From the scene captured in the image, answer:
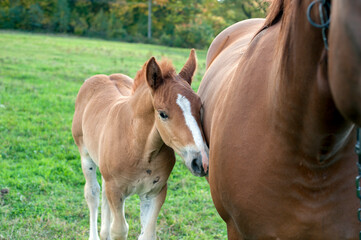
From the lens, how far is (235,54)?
299 cm

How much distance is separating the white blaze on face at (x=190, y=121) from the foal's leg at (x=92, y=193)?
5.64 feet

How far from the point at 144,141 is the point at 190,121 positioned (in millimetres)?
635

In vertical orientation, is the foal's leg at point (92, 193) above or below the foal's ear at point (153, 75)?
below

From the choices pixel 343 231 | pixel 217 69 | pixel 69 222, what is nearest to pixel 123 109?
pixel 217 69

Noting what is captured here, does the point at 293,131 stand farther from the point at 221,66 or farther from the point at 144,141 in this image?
the point at 144,141

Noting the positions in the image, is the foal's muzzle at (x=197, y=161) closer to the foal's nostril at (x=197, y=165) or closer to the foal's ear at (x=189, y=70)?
the foal's nostril at (x=197, y=165)

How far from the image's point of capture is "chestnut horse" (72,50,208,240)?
2.72 metres

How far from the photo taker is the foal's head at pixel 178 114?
102 inches

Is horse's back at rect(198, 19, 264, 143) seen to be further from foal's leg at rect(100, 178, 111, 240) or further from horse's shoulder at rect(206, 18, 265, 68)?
foal's leg at rect(100, 178, 111, 240)

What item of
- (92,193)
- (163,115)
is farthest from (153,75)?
(92,193)

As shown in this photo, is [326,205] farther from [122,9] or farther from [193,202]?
[122,9]

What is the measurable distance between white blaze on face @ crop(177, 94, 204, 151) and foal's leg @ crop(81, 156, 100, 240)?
172 cm

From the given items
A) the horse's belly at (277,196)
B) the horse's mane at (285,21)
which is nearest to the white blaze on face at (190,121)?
the horse's belly at (277,196)

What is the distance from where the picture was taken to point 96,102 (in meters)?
4.20
